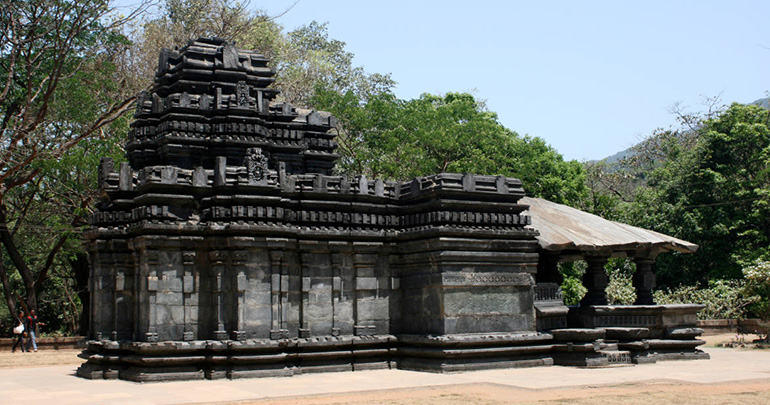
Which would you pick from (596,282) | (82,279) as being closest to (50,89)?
(82,279)

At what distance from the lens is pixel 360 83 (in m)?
44.9

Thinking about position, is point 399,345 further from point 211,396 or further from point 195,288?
point 211,396

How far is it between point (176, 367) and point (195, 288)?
1549 mm

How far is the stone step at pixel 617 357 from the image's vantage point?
17469 millimetres

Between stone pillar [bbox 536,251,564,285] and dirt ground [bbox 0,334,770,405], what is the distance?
5.78m

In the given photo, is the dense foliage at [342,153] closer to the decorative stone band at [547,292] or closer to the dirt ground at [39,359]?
A: the dirt ground at [39,359]

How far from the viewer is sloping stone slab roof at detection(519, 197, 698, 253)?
18219mm

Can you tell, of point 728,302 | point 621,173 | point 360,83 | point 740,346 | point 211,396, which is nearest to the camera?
point 211,396

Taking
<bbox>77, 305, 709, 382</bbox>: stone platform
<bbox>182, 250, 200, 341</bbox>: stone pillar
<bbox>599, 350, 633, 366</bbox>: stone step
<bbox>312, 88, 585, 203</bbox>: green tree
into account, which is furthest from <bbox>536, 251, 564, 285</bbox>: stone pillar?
<bbox>312, 88, 585, 203</bbox>: green tree

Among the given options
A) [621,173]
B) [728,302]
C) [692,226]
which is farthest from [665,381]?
[621,173]

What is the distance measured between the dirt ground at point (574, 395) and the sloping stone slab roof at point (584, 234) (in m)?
4.61

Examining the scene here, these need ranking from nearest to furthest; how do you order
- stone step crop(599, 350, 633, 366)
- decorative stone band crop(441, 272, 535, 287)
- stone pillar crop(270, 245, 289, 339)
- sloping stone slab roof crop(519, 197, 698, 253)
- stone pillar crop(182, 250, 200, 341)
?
stone pillar crop(182, 250, 200, 341) < stone pillar crop(270, 245, 289, 339) < decorative stone band crop(441, 272, 535, 287) < stone step crop(599, 350, 633, 366) < sloping stone slab roof crop(519, 197, 698, 253)

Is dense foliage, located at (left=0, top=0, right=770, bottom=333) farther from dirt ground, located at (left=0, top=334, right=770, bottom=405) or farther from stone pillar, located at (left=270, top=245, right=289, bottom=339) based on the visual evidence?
dirt ground, located at (left=0, top=334, right=770, bottom=405)

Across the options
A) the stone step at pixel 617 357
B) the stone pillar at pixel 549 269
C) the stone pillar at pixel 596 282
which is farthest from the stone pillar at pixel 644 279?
the stone step at pixel 617 357
